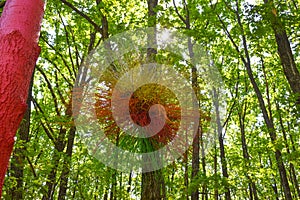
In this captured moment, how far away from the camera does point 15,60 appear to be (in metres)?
0.90

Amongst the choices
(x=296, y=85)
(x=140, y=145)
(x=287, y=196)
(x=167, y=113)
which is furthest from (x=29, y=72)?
(x=287, y=196)

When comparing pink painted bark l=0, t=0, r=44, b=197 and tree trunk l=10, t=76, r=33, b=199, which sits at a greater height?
tree trunk l=10, t=76, r=33, b=199

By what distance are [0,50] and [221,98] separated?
16.1 metres

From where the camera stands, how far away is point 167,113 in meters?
3.47

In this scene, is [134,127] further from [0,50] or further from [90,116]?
[0,50]

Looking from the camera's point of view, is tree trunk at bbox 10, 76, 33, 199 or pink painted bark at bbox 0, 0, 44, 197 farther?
tree trunk at bbox 10, 76, 33, 199

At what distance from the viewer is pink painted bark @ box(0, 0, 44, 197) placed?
2.70 feet

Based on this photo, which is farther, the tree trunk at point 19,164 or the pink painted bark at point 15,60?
the tree trunk at point 19,164

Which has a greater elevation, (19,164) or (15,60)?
(19,164)

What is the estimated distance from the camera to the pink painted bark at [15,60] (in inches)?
32.4

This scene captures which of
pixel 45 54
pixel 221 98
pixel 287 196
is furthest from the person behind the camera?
pixel 221 98

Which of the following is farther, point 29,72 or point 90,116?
point 90,116

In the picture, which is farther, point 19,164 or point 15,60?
point 19,164

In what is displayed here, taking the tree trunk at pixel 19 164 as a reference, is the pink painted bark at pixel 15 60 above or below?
below
